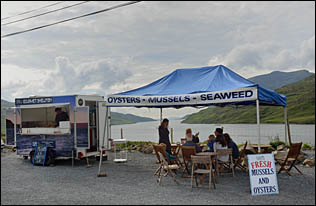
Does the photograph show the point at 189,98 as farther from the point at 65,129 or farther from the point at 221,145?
the point at 65,129

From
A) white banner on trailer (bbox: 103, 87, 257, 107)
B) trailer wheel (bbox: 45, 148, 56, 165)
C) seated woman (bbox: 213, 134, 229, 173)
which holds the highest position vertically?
white banner on trailer (bbox: 103, 87, 257, 107)

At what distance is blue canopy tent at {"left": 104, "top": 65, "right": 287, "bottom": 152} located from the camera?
773 centimetres

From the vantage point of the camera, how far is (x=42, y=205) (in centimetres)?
580

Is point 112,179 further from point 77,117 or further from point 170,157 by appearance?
point 77,117

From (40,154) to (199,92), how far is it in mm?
5708

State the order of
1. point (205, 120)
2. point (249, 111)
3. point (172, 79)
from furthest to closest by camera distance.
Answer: point (205, 120)
point (249, 111)
point (172, 79)

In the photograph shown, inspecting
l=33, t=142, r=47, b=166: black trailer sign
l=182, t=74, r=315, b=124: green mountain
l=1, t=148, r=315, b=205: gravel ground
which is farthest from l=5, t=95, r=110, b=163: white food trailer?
l=182, t=74, r=315, b=124: green mountain

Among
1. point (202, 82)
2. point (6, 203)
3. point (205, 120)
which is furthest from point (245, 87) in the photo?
point (205, 120)

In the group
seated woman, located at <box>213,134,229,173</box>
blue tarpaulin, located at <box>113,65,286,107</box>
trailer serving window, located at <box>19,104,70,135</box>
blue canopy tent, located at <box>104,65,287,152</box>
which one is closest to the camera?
blue canopy tent, located at <box>104,65,287,152</box>

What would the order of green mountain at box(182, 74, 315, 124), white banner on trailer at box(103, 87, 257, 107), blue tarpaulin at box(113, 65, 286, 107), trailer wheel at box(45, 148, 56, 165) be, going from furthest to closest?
green mountain at box(182, 74, 315, 124) < trailer wheel at box(45, 148, 56, 165) < blue tarpaulin at box(113, 65, 286, 107) < white banner on trailer at box(103, 87, 257, 107)

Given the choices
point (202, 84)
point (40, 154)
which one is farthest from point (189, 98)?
point (40, 154)

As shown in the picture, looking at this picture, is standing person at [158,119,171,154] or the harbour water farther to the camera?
the harbour water

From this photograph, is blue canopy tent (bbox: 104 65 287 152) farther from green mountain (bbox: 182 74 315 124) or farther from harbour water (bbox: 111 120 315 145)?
green mountain (bbox: 182 74 315 124)

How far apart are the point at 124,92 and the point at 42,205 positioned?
443cm
